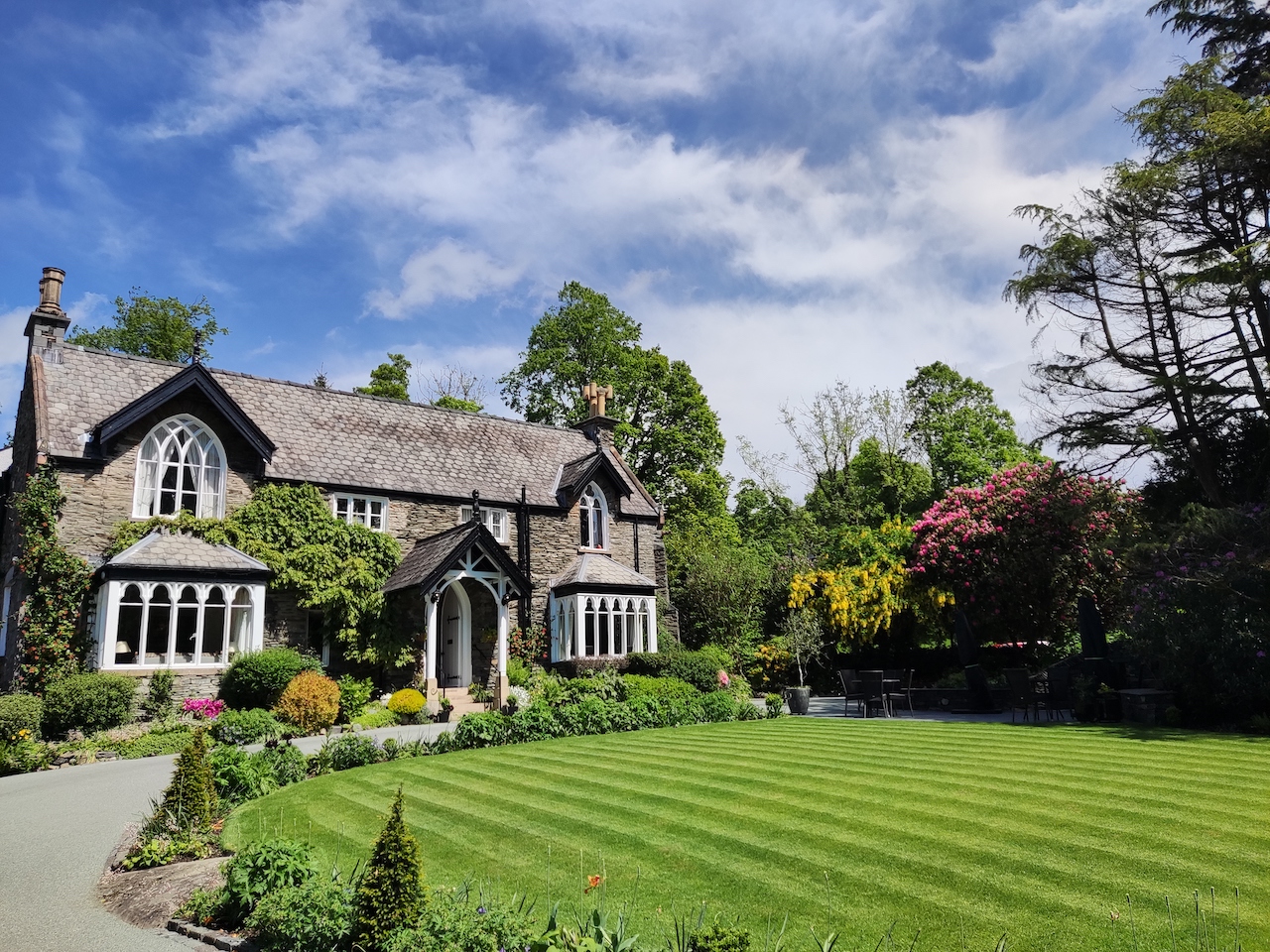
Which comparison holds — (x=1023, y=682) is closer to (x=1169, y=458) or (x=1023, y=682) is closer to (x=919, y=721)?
(x=919, y=721)

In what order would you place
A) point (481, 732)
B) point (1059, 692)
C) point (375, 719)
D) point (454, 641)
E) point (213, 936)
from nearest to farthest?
point (213, 936), point (481, 732), point (1059, 692), point (375, 719), point (454, 641)

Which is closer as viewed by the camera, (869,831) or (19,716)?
(869,831)

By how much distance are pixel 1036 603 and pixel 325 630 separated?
795 inches

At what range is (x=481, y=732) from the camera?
1559 centimetres

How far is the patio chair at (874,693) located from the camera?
1933 centimetres

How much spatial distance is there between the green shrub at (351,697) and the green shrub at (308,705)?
0.78m

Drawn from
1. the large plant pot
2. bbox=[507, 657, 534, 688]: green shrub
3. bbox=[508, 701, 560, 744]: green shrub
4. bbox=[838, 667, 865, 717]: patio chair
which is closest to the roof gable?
bbox=[507, 657, 534, 688]: green shrub

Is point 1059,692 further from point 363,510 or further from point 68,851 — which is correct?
point 363,510

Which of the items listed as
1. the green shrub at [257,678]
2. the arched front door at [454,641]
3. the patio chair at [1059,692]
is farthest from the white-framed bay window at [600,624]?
the patio chair at [1059,692]

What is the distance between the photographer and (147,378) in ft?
75.2

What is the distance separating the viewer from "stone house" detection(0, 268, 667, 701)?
1998 centimetres

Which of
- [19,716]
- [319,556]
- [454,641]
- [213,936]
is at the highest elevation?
[319,556]

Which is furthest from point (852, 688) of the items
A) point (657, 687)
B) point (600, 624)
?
point (600, 624)

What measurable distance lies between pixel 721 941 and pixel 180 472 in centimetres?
2147
